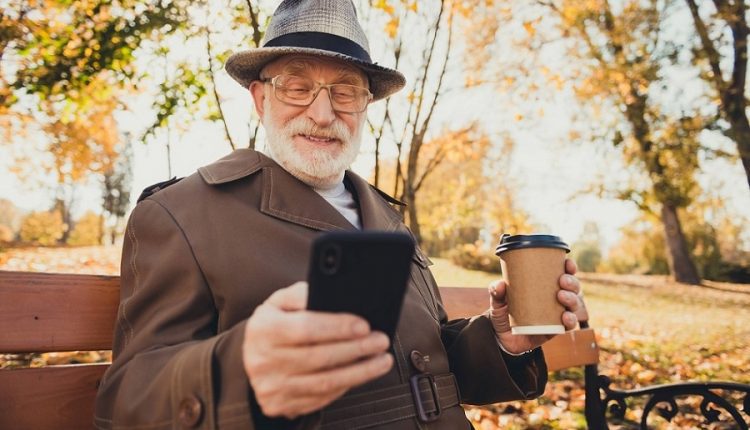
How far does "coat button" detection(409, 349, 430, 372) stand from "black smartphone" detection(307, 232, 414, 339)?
33.3 inches

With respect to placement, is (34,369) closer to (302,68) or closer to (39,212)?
(302,68)

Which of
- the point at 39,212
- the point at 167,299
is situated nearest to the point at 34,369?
the point at 167,299

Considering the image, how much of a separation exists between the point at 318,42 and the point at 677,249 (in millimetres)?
17709

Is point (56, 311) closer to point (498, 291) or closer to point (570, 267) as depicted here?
point (498, 291)

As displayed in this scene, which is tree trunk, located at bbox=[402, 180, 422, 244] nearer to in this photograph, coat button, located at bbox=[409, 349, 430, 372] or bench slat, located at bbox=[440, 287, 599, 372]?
bench slat, located at bbox=[440, 287, 599, 372]

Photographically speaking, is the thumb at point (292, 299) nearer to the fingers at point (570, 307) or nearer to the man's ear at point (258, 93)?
the fingers at point (570, 307)

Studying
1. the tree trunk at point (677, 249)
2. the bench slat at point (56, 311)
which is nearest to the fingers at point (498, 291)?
the bench slat at point (56, 311)

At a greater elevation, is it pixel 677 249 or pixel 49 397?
pixel 677 249

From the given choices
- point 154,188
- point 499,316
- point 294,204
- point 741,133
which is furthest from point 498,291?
point 741,133

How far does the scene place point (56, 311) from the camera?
1.70 m

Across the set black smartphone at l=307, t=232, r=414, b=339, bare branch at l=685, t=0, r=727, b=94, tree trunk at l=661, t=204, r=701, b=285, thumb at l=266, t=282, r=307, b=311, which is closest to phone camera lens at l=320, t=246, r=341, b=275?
black smartphone at l=307, t=232, r=414, b=339

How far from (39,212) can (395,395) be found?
32.9 m

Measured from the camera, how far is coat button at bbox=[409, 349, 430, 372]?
177cm

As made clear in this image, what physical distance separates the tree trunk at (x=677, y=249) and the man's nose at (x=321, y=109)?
54.4ft
